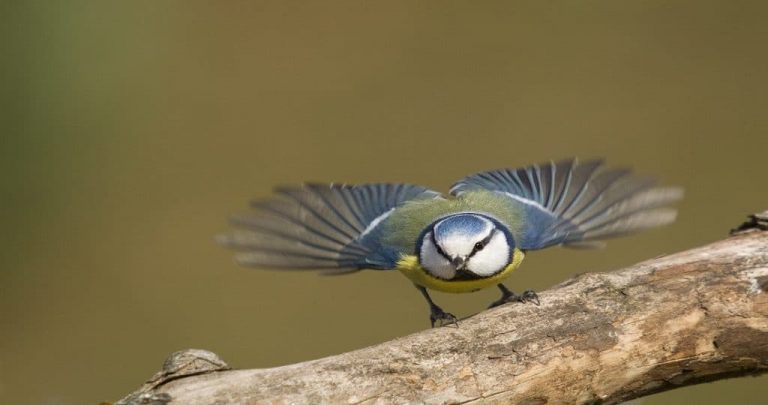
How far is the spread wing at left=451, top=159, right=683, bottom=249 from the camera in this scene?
6.49 ft

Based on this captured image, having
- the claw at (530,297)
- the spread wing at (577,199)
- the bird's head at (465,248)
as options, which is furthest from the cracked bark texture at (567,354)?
the spread wing at (577,199)

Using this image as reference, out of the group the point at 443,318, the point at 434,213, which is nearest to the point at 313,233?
the point at 434,213

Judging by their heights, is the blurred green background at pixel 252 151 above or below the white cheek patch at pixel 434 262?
above

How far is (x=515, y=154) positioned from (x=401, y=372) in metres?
1.92

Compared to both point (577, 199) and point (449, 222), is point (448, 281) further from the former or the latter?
point (577, 199)

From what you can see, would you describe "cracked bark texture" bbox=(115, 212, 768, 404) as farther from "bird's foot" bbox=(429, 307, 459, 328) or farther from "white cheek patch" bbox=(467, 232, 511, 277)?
"white cheek patch" bbox=(467, 232, 511, 277)

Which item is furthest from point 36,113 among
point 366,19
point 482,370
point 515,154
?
point 482,370

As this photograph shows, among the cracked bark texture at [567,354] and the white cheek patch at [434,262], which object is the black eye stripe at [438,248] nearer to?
the white cheek patch at [434,262]

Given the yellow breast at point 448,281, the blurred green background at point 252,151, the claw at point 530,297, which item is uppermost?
the blurred green background at point 252,151

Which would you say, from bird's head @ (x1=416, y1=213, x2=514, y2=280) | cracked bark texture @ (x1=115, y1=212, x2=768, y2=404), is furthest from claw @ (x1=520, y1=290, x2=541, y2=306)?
bird's head @ (x1=416, y1=213, x2=514, y2=280)

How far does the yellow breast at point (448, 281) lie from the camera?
1.85m

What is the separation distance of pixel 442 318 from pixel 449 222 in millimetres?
162

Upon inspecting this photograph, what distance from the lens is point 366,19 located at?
12.2ft

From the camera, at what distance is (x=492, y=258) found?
1833 millimetres
